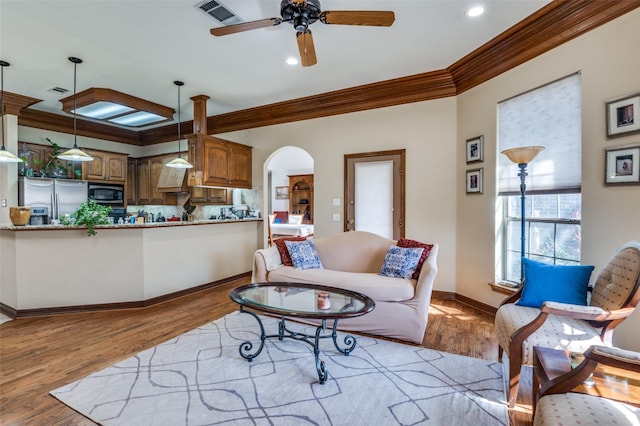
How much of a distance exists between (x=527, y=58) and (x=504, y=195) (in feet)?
4.66

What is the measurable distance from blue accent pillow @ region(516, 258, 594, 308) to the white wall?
5.92 feet

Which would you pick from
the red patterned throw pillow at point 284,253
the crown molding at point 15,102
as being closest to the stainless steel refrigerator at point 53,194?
the crown molding at point 15,102

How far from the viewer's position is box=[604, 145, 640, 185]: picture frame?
7.33ft

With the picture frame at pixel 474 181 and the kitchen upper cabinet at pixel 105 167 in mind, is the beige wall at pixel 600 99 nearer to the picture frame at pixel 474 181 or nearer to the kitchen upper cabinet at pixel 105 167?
the picture frame at pixel 474 181

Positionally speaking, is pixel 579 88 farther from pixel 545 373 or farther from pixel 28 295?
pixel 28 295

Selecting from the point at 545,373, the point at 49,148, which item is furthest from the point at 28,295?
the point at 545,373

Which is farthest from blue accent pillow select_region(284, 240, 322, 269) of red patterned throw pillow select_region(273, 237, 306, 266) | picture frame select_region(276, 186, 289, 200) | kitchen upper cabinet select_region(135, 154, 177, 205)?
picture frame select_region(276, 186, 289, 200)

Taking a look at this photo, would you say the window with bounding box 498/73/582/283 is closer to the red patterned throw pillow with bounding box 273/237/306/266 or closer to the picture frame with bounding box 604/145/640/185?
the picture frame with bounding box 604/145/640/185

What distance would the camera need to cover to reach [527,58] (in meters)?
3.10

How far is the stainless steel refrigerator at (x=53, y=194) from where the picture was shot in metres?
5.13

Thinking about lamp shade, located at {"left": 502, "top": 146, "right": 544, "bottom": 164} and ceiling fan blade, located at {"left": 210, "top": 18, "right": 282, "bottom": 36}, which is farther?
lamp shade, located at {"left": 502, "top": 146, "right": 544, "bottom": 164}

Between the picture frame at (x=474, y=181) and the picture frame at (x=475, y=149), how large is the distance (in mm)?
137

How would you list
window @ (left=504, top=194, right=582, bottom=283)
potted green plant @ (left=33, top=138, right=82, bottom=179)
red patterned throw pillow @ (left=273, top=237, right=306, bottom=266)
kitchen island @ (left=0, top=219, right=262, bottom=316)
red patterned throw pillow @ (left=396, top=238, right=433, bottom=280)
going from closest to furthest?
window @ (left=504, top=194, right=582, bottom=283)
red patterned throw pillow @ (left=396, top=238, right=433, bottom=280)
kitchen island @ (left=0, top=219, right=262, bottom=316)
red patterned throw pillow @ (left=273, top=237, right=306, bottom=266)
potted green plant @ (left=33, top=138, right=82, bottom=179)

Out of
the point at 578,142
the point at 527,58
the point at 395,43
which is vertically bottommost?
the point at 578,142
